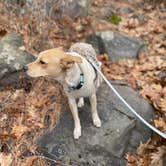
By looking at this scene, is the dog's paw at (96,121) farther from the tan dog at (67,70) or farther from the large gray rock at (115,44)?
Answer: the large gray rock at (115,44)

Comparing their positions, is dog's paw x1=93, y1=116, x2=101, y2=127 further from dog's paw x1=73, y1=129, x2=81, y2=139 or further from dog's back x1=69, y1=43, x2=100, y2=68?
dog's back x1=69, y1=43, x2=100, y2=68

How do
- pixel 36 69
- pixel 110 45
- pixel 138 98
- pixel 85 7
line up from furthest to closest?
pixel 85 7 < pixel 110 45 < pixel 138 98 < pixel 36 69

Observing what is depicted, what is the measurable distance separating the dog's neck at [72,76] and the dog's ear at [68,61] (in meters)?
0.07

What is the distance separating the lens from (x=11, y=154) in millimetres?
4605

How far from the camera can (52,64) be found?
13.3 ft

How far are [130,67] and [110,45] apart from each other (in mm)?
725

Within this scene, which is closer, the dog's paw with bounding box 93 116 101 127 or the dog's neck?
the dog's neck

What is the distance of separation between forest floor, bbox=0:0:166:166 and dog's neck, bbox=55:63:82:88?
3.47 feet

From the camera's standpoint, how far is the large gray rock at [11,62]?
18.2ft

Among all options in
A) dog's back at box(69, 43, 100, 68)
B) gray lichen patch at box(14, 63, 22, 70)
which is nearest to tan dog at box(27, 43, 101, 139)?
dog's back at box(69, 43, 100, 68)

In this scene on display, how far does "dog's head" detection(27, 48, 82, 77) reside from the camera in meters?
4.02

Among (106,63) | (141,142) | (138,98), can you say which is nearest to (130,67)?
(106,63)

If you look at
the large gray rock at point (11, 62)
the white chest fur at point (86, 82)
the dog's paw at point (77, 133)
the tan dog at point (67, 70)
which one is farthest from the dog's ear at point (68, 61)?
the large gray rock at point (11, 62)

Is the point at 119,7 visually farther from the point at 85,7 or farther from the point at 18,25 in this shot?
the point at 18,25
